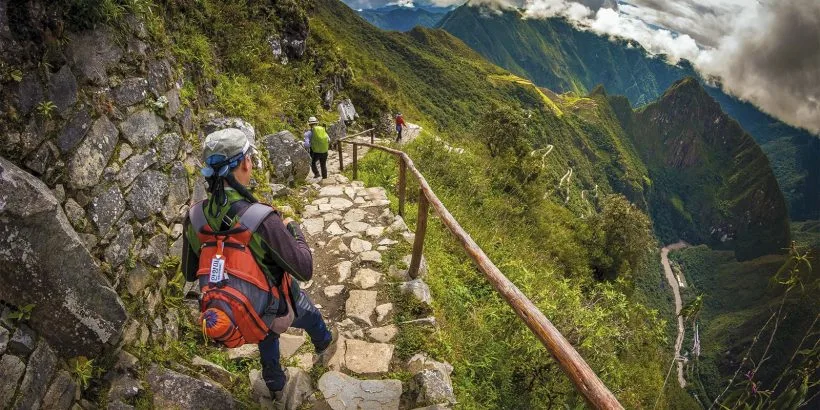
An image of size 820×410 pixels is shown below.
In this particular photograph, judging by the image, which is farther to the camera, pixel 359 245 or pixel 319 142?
pixel 319 142

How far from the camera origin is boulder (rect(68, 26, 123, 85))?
12.1 ft

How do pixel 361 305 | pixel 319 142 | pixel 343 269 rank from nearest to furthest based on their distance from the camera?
pixel 361 305, pixel 343 269, pixel 319 142

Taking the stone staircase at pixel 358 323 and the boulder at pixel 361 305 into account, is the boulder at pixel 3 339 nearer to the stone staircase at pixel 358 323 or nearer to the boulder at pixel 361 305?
the stone staircase at pixel 358 323

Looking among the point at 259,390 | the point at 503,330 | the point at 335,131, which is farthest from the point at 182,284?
the point at 335,131

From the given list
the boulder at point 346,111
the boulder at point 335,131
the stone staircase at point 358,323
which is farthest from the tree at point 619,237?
the stone staircase at point 358,323

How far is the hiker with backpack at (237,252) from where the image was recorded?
2641mm

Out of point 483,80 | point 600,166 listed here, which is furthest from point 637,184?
point 483,80

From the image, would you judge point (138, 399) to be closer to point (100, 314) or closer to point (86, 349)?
point (86, 349)

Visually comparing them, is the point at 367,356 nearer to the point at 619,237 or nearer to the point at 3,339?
the point at 3,339

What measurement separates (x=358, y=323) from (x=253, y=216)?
2605 millimetres

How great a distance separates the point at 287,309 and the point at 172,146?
10.6 feet

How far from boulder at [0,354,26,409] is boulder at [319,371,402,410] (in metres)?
2.24

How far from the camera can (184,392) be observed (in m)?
3.43

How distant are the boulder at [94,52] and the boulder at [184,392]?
9.73ft
